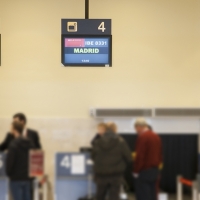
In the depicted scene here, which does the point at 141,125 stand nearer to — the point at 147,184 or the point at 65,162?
the point at 147,184

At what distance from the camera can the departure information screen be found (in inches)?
307

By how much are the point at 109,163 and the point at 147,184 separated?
32.8 inches

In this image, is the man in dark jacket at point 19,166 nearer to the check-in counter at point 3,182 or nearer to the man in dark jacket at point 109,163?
the check-in counter at point 3,182

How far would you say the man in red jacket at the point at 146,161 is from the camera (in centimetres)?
709

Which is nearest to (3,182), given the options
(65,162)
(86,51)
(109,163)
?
(65,162)

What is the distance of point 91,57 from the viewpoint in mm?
7891

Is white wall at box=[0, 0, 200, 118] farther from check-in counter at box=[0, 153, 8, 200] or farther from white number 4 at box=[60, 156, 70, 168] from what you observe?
check-in counter at box=[0, 153, 8, 200]

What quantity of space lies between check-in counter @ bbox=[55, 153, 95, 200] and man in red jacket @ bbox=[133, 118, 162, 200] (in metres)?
0.77

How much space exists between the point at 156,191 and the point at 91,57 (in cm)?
247

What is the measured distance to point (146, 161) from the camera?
7.12m

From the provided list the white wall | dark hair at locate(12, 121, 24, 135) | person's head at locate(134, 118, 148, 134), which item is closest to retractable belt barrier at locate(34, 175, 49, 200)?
dark hair at locate(12, 121, 24, 135)

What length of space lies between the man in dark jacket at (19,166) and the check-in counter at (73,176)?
0.83 metres

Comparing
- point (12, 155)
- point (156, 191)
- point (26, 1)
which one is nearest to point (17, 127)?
point (12, 155)

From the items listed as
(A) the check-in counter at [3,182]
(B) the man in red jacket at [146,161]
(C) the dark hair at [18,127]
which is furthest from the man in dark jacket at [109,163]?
(A) the check-in counter at [3,182]
